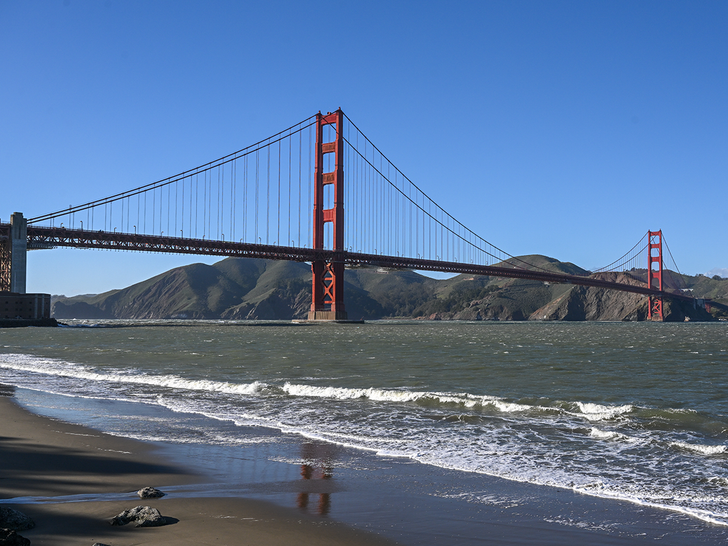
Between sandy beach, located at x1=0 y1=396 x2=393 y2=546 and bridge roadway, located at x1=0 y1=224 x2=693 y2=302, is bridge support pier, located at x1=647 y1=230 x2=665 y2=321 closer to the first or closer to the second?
bridge roadway, located at x1=0 y1=224 x2=693 y2=302

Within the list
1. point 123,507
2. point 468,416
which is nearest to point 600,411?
point 468,416


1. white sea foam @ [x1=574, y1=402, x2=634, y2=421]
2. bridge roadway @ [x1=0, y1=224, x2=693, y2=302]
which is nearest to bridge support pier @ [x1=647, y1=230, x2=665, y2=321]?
bridge roadway @ [x1=0, y1=224, x2=693, y2=302]

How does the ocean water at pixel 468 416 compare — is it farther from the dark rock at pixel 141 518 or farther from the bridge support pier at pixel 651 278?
the bridge support pier at pixel 651 278

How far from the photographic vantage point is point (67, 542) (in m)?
3.80

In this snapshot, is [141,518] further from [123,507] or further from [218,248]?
[218,248]

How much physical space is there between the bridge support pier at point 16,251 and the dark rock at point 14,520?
65428mm

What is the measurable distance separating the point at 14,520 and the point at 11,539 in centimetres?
46

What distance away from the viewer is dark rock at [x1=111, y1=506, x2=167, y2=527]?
4.16 m

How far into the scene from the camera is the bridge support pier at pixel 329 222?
2852 inches


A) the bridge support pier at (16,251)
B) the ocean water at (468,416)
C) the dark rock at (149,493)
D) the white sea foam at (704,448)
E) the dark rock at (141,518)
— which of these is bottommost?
the ocean water at (468,416)

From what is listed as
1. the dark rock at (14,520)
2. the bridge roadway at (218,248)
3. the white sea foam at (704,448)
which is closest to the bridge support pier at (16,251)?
the bridge roadway at (218,248)

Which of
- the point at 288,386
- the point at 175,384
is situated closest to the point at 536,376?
the point at 288,386

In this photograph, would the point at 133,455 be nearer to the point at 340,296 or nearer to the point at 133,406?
the point at 133,406

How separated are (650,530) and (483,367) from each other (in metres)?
13.9
